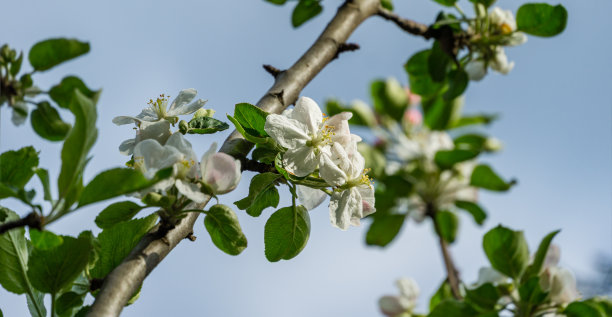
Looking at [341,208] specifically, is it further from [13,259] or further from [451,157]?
[451,157]

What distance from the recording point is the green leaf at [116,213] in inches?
31.1

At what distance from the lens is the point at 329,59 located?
1191mm

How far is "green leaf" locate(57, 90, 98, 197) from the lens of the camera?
0.58 metres

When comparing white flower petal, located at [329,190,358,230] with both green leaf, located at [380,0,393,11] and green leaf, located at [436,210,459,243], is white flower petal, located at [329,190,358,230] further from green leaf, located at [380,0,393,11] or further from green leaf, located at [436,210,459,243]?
green leaf, located at [436,210,459,243]

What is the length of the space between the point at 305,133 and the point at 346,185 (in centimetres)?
10

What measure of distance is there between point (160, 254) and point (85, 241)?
0.31 ft

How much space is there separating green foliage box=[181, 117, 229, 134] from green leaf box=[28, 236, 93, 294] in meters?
0.22

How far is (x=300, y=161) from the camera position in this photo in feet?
2.68

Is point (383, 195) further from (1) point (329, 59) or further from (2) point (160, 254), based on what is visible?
(2) point (160, 254)

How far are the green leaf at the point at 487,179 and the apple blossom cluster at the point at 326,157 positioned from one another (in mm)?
1263

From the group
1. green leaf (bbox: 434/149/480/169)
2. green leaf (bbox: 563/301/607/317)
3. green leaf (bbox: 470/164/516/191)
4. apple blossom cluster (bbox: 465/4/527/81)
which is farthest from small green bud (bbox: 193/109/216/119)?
green leaf (bbox: 470/164/516/191)

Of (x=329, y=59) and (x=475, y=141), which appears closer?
(x=329, y=59)

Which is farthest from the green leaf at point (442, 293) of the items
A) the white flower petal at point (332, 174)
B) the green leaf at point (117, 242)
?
the green leaf at point (117, 242)

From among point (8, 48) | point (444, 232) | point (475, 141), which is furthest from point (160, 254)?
point (475, 141)
